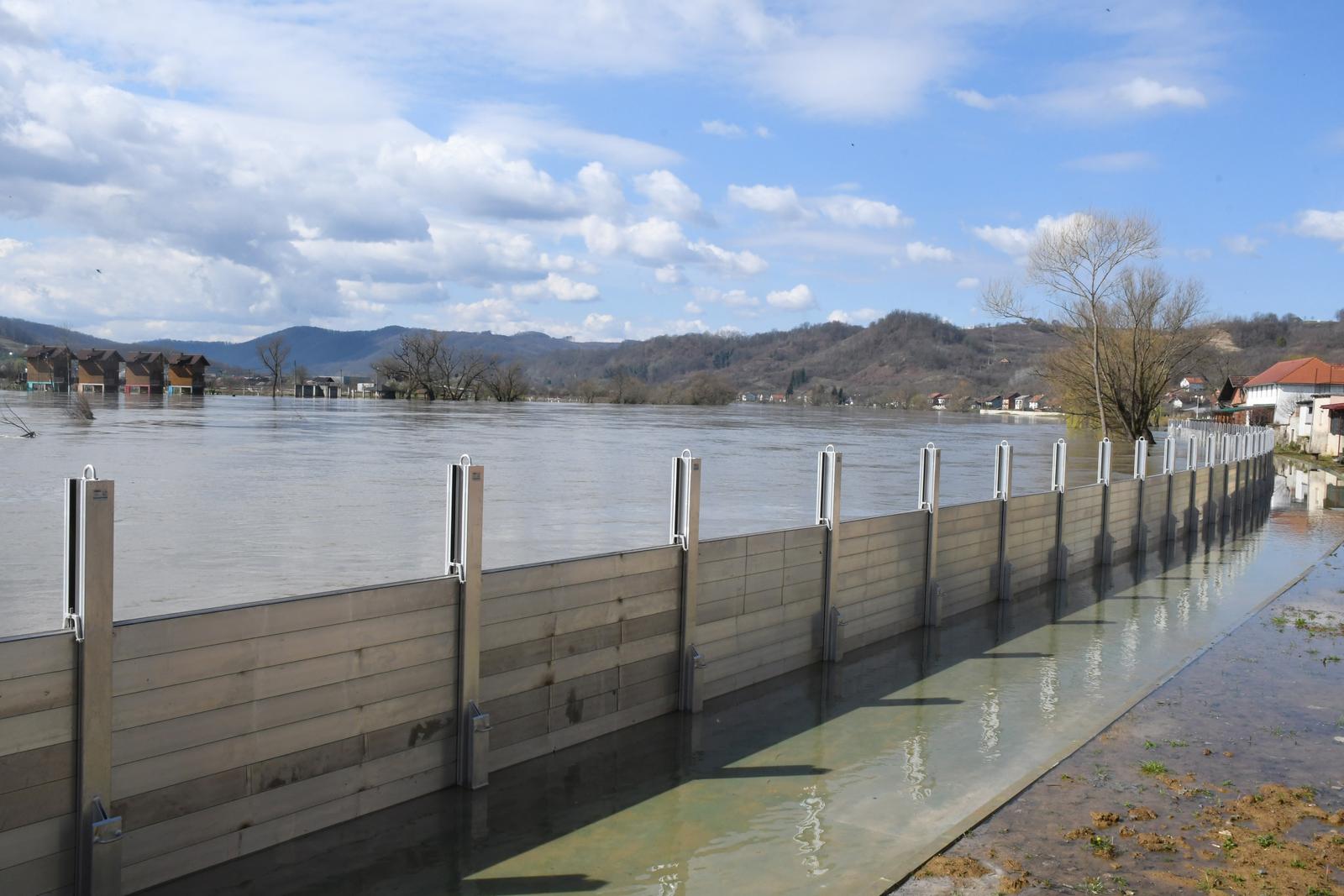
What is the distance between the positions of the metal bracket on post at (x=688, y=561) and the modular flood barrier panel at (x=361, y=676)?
0.05 feet

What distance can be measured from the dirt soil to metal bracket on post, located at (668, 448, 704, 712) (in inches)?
94.0

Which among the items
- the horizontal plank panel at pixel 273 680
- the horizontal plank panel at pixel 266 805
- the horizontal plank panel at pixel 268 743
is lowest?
the horizontal plank panel at pixel 266 805

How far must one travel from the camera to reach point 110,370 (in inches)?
4675

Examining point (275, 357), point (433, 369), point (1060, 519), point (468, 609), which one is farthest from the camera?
point (275, 357)

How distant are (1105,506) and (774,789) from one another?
35.2ft

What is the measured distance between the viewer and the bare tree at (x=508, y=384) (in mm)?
108188

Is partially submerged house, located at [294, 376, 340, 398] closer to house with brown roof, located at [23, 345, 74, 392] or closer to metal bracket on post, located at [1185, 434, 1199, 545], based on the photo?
house with brown roof, located at [23, 345, 74, 392]

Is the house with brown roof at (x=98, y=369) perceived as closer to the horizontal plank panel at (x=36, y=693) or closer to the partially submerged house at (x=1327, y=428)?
the partially submerged house at (x=1327, y=428)

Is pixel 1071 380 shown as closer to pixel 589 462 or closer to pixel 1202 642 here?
pixel 589 462

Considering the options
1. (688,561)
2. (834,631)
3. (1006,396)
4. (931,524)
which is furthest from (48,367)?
(1006,396)

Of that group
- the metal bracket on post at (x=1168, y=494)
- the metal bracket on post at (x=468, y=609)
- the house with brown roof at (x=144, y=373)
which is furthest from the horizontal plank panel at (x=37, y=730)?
the house with brown roof at (x=144, y=373)

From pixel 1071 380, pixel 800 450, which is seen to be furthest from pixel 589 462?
pixel 1071 380

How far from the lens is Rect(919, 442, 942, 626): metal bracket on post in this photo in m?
10.2

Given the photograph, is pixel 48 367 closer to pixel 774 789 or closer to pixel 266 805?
pixel 266 805
